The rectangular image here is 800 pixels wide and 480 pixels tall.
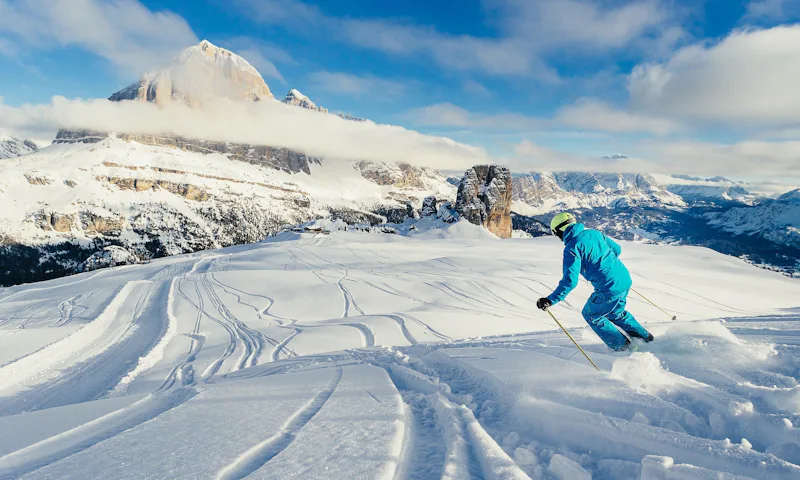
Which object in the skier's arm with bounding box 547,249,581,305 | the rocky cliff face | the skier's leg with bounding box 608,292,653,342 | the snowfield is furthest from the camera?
the rocky cliff face

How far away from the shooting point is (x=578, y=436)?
3525 millimetres

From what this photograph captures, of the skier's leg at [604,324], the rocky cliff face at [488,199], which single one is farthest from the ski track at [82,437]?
the rocky cliff face at [488,199]

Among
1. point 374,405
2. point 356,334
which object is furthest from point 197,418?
point 356,334

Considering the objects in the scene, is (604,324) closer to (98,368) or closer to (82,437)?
(82,437)

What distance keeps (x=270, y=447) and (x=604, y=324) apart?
5.34 meters

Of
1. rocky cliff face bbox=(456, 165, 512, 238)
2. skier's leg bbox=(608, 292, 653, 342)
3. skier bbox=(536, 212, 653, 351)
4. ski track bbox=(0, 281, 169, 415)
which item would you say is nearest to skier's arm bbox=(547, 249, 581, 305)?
skier bbox=(536, 212, 653, 351)

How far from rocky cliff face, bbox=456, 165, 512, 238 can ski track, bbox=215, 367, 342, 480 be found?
330 ft

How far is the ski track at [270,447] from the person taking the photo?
10.4 ft

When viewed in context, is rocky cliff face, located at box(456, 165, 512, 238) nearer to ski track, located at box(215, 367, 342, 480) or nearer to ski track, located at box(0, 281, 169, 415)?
ski track, located at box(0, 281, 169, 415)

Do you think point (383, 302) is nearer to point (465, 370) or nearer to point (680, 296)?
point (465, 370)

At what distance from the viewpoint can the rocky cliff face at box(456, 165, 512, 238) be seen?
10412cm

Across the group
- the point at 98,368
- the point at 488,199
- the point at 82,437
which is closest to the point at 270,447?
the point at 82,437

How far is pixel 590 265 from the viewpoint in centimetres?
603

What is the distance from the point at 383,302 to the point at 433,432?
55.7 feet
